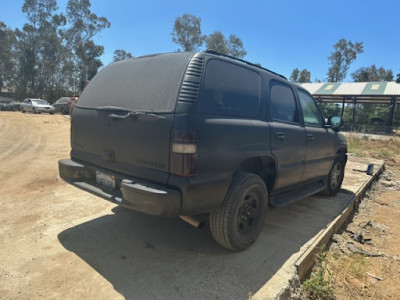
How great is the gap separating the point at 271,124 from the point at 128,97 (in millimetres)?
1625

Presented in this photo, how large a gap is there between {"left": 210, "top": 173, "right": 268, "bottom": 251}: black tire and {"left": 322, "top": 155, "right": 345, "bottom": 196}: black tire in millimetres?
Result: 2598

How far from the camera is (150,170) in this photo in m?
2.54

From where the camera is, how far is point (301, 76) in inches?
2411

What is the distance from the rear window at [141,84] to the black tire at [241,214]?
3.50 feet

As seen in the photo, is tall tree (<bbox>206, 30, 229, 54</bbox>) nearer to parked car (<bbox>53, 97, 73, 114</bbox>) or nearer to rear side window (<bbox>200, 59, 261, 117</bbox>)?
parked car (<bbox>53, 97, 73, 114</bbox>)

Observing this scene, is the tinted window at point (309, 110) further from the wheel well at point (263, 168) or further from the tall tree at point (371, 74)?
the tall tree at point (371, 74)

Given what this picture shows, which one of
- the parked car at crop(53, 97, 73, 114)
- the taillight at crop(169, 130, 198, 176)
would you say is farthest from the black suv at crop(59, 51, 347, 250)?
the parked car at crop(53, 97, 73, 114)

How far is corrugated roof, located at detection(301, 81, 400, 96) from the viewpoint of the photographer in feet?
84.9

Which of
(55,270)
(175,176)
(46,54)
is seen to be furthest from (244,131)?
(46,54)

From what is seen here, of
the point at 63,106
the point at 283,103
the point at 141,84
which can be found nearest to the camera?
the point at 141,84

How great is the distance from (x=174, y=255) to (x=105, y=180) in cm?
105

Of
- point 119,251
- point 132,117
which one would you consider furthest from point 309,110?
point 119,251

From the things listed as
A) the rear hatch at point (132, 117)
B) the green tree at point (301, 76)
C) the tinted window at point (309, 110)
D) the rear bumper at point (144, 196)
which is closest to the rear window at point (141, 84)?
the rear hatch at point (132, 117)

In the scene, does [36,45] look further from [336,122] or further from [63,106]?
[336,122]
